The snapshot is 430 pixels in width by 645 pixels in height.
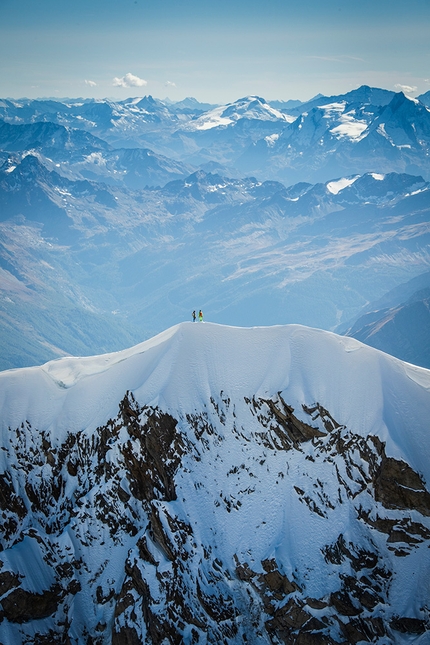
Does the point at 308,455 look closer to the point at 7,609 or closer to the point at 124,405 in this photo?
the point at 124,405

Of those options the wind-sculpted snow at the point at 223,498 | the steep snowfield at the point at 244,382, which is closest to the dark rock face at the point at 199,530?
the wind-sculpted snow at the point at 223,498

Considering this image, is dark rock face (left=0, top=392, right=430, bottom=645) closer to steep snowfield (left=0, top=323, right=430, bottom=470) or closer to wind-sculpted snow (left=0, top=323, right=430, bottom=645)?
wind-sculpted snow (left=0, top=323, right=430, bottom=645)

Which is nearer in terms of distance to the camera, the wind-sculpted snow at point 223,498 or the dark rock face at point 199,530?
the dark rock face at point 199,530

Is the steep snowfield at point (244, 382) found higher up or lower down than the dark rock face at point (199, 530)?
higher up

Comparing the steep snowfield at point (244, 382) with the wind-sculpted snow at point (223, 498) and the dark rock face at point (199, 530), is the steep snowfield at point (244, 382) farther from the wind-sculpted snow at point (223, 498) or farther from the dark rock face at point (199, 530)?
the dark rock face at point (199, 530)

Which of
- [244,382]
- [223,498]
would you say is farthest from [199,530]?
[244,382]

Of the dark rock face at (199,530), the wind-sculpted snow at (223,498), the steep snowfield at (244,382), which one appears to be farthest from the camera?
the steep snowfield at (244,382)

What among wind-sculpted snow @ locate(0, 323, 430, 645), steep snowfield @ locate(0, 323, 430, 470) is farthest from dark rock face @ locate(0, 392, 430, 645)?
steep snowfield @ locate(0, 323, 430, 470)
